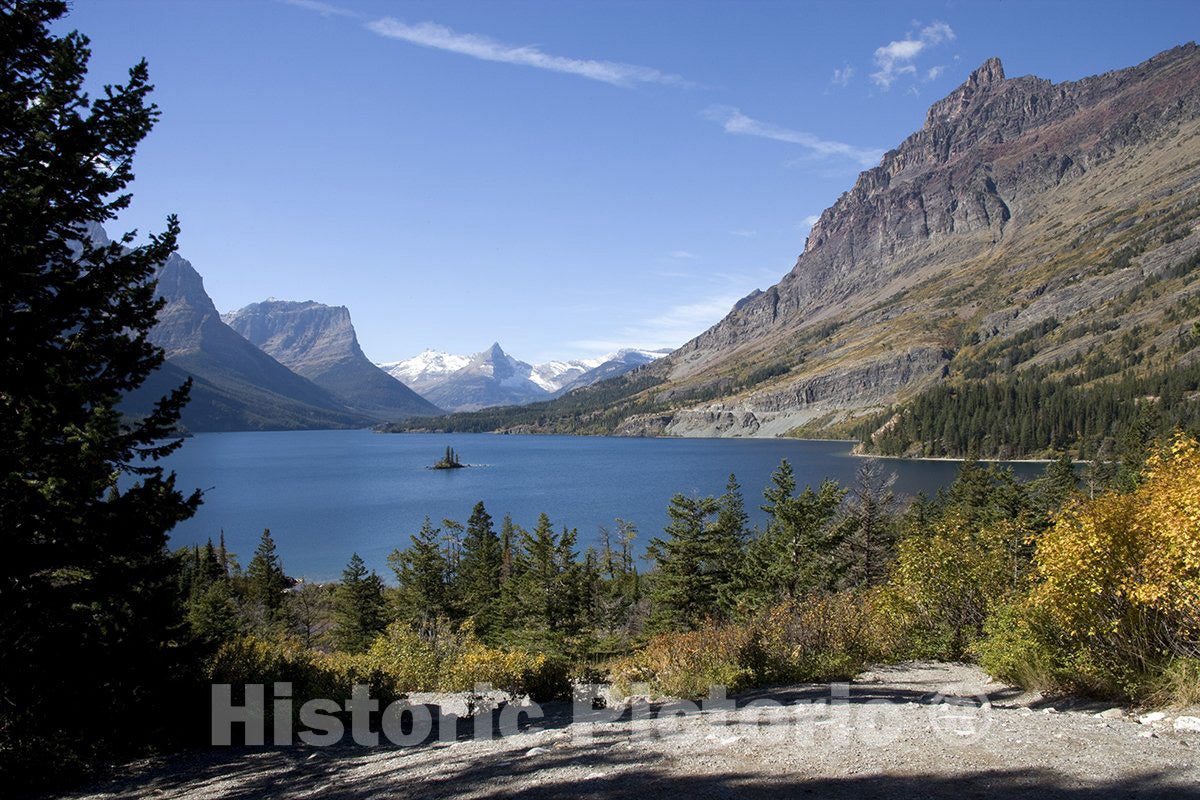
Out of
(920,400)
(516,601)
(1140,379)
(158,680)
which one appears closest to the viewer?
(158,680)

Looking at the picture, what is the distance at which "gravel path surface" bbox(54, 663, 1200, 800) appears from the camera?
7527 mm

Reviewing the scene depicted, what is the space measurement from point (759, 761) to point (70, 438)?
11391mm

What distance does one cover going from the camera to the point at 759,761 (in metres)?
8.55

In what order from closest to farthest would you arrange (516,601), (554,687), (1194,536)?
1. (1194,536)
2. (554,687)
3. (516,601)

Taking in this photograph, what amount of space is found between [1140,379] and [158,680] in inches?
8064

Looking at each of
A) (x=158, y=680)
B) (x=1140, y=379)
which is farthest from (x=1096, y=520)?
(x=1140, y=379)

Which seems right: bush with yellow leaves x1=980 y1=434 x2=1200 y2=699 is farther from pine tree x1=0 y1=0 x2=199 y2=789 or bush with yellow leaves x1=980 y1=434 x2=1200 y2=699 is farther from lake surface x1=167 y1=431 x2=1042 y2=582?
lake surface x1=167 y1=431 x2=1042 y2=582

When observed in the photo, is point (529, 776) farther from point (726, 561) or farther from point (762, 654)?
point (726, 561)

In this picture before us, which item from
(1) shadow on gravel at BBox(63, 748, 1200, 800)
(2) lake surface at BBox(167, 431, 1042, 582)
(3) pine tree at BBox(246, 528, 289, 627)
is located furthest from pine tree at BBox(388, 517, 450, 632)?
(1) shadow on gravel at BBox(63, 748, 1200, 800)

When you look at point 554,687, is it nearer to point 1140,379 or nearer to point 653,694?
point 653,694

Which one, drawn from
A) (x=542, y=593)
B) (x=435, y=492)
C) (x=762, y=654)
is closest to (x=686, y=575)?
(x=542, y=593)

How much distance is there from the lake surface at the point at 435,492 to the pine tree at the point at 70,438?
61.3m

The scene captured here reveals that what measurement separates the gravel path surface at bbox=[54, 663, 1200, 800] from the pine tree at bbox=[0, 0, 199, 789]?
156 cm

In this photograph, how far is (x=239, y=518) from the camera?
103 m
